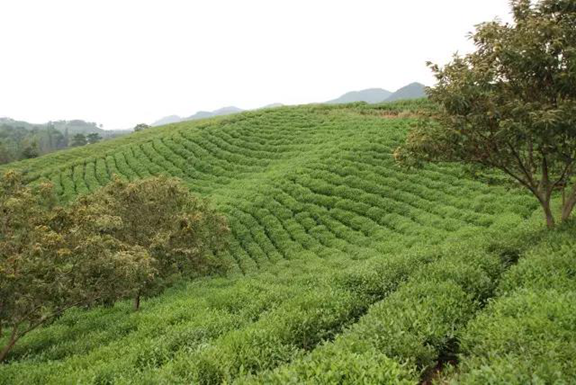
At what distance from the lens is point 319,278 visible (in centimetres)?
1723

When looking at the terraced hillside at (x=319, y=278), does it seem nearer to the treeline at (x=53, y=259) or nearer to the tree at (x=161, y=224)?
the tree at (x=161, y=224)

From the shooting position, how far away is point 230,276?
24.1 metres

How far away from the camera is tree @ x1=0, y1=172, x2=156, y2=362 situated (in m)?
12.9

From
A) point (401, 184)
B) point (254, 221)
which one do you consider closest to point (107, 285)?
point (254, 221)

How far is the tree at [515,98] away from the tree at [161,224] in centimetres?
1203

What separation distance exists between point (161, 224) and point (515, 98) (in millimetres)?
17116

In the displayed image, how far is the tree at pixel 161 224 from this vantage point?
67.3 ft

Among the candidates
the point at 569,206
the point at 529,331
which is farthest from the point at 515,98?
the point at 529,331

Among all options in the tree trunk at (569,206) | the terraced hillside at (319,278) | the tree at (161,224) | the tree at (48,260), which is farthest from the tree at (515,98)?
the tree at (48,260)

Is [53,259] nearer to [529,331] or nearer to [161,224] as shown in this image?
[161,224]

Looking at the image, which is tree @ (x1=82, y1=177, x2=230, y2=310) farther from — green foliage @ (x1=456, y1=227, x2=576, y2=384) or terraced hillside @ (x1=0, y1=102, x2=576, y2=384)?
green foliage @ (x1=456, y1=227, x2=576, y2=384)

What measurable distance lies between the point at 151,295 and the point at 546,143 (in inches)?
764

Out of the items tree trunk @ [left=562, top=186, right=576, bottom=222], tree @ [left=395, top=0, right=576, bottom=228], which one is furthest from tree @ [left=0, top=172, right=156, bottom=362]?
tree trunk @ [left=562, top=186, right=576, bottom=222]

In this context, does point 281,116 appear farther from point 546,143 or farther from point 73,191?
point 546,143
